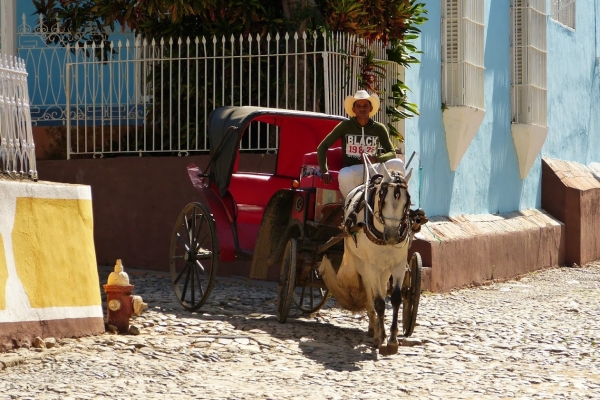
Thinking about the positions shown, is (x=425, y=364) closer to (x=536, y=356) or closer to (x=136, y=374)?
(x=536, y=356)

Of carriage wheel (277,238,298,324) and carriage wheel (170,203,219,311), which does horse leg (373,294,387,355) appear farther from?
carriage wheel (170,203,219,311)

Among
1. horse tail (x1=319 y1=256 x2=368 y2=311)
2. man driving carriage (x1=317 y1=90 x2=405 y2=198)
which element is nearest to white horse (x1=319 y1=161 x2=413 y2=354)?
horse tail (x1=319 y1=256 x2=368 y2=311)

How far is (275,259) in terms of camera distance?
9961 mm

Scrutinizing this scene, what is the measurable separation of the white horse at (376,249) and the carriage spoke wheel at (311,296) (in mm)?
372

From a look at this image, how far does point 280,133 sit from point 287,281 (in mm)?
1958

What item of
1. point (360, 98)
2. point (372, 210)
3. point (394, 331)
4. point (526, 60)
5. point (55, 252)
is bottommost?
point (394, 331)

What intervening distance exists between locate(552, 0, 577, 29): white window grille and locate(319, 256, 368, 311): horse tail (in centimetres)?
1061

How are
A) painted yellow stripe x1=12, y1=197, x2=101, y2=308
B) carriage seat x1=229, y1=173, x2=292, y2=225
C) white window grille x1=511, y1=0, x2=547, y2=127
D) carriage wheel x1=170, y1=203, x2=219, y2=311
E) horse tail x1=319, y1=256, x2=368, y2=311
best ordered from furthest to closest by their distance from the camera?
white window grille x1=511, y1=0, x2=547, y2=127
carriage seat x1=229, y1=173, x2=292, y2=225
carriage wheel x1=170, y1=203, x2=219, y2=311
horse tail x1=319, y1=256, x2=368, y2=311
painted yellow stripe x1=12, y1=197, x2=101, y2=308

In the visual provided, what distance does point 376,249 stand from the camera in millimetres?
8477

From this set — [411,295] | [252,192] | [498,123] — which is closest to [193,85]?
[252,192]

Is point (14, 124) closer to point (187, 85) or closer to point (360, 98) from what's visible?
point (360, 98)

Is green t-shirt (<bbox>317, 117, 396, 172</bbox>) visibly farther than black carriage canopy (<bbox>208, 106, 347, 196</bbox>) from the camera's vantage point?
No

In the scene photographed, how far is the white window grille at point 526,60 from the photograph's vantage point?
56.1 ft

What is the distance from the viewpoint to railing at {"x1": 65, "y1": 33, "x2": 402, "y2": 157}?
39.5 ft
